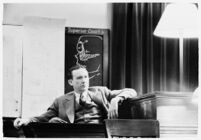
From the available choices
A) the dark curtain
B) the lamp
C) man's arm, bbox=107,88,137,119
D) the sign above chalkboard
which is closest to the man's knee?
man's arm, bbox=107,88,137,119

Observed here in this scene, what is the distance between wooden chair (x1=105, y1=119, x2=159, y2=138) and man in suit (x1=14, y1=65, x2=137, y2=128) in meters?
1.14

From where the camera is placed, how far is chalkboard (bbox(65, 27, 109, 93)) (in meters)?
3.49

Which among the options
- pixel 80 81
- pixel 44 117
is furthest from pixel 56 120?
pixel 80 81

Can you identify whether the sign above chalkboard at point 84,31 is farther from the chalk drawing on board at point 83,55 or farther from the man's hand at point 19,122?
the man's hand at point 19,122

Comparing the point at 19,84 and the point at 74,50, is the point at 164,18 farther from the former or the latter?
the point at 19,84

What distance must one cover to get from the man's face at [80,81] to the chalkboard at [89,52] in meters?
0.04

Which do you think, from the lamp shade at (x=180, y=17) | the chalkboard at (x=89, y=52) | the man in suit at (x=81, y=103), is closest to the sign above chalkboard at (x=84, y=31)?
the chalkboard at (x=89, y=52)

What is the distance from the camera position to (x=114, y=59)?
140 inches

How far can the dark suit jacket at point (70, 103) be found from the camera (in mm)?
3359

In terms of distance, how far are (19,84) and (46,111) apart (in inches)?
14.7

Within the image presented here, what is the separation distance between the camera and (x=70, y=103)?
135 inches

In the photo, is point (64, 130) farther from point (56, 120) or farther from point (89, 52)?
point (89, 52)

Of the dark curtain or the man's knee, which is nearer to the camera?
the man's knee

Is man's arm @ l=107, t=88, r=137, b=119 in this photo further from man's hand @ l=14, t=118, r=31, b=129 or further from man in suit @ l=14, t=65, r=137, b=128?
man's hand @ l=14, t=118, r=31, b=129
